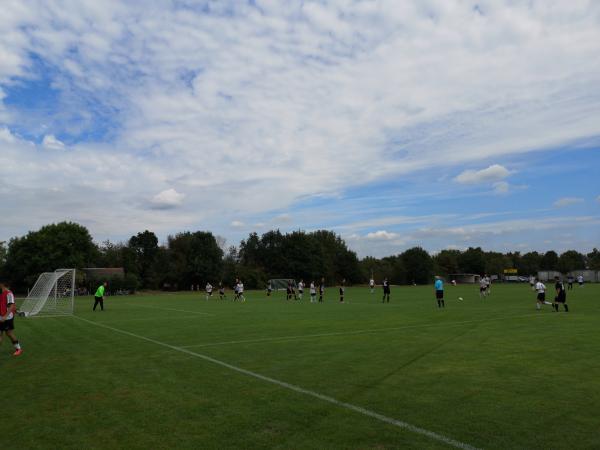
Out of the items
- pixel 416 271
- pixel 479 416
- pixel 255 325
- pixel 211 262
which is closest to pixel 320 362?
pixel 479 416

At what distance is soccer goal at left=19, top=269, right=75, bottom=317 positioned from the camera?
93.4 feet

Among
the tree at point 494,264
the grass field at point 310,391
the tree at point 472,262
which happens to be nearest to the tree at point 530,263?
the tree at point 494,264

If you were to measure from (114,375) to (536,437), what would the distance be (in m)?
7.45

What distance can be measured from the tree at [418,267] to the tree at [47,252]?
231 ft

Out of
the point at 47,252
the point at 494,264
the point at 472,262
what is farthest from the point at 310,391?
the point at 494,264

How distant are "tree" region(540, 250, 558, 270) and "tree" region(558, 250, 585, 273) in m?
2.07

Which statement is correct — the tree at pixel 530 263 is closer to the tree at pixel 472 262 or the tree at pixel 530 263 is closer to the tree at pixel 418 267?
the tree at pixel 472 262

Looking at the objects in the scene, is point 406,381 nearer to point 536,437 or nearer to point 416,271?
point 536,437

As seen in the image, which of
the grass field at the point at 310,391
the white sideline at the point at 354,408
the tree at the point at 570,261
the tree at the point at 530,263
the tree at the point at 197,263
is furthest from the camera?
the tree at the point at 530,263

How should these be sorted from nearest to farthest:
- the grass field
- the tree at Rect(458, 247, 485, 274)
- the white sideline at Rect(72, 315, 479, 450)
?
1. the white sideline at Rect(72, 315, 479, 450)
2. the grass field
3. the tree at Rect(458, 247, 485, 274)

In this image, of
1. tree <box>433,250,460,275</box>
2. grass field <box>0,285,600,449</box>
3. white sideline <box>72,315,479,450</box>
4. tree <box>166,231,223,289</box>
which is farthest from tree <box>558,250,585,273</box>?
white sideline <box>72,315,479,450</box>

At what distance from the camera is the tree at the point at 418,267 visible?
4518 inches

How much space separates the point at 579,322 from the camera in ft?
59.3

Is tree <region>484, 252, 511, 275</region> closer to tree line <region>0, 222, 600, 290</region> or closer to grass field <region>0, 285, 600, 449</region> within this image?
tree line <region>0, 222, 600, 290</region>
